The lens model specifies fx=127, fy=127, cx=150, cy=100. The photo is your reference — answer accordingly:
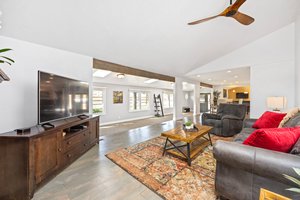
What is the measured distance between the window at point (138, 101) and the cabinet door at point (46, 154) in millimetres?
5175

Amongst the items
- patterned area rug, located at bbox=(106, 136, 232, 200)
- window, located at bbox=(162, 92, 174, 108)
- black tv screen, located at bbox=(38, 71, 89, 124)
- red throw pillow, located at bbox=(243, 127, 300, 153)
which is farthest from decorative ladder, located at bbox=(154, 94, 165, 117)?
red throw pillow, located at bbox=(243, 127, 300, 153)

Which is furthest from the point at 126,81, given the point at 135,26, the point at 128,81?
the point at 135,26

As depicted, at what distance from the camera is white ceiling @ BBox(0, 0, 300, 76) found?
6.83 ft

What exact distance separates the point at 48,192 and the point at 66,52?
9.24 ft

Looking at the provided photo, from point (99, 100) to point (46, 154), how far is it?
429 centimetres

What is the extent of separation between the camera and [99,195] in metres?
1.60

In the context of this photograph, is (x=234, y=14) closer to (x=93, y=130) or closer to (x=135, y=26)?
(x=135, y=26)

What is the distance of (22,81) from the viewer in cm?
235

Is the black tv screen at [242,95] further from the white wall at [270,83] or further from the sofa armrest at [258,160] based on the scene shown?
the sofa armrest at [258,160]

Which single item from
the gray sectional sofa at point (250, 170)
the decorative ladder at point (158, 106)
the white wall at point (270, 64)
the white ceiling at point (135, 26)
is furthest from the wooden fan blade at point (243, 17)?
the decorative ladder at point (158, 106)

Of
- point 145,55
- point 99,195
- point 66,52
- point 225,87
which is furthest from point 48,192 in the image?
point 225,87

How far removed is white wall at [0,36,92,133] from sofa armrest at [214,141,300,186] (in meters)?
3.23

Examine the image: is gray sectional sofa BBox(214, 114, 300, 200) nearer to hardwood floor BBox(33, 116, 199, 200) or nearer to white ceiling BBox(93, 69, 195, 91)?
hardwood floor BBox(33, 116, 199, 200)

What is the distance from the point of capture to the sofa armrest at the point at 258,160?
1066 millimetres
